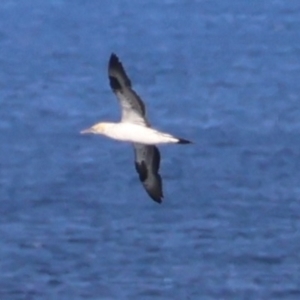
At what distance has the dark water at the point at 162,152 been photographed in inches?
846

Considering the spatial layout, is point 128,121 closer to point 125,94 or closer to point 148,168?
point 125,94

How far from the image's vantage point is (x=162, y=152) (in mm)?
25047

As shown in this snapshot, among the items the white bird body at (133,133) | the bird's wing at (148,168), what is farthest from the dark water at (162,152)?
the white bird body at (133,133)

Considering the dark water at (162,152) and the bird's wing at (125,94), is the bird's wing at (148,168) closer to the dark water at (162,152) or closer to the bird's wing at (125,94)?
the bird's wing at (125,94)

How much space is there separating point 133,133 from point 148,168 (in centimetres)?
103

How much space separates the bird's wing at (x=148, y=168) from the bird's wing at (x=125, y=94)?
658 mm

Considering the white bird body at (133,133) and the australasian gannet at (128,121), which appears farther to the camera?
the australasian gannet at (128,121)

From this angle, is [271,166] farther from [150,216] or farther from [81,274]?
[81,274]

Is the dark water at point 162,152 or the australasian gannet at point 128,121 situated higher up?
the dark water at point 162,152

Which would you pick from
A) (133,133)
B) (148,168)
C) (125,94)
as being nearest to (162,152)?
(148,168)

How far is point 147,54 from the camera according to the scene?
30.1 meters

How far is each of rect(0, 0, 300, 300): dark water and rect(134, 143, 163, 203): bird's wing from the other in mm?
6613

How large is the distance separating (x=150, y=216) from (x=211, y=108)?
429 cm

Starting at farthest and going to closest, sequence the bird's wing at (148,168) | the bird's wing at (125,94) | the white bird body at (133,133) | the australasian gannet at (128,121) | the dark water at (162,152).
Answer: the dark water at (162,152), the bird's wing at (148,168), the bird's wing at (125,94), the australasian gannet at (128,121), the white bird body at (133,133)
